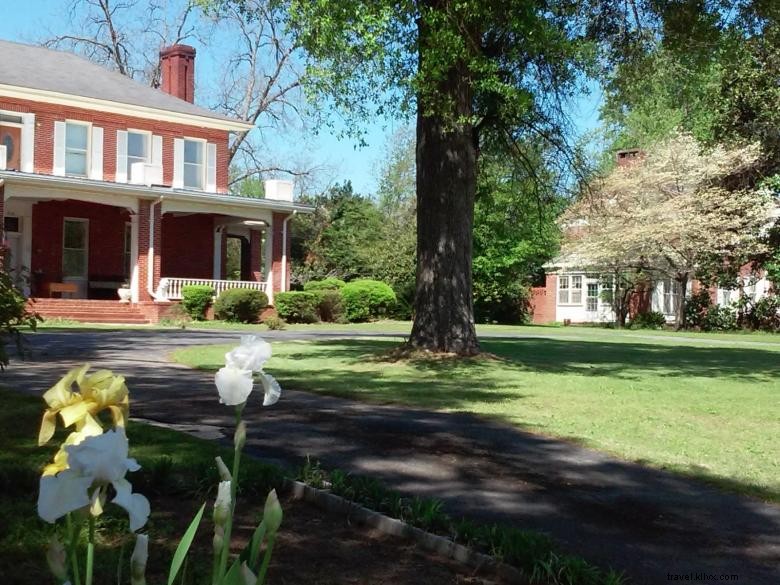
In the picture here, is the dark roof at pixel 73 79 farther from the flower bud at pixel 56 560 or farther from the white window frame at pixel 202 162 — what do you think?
the flower bud at pixel 56 560

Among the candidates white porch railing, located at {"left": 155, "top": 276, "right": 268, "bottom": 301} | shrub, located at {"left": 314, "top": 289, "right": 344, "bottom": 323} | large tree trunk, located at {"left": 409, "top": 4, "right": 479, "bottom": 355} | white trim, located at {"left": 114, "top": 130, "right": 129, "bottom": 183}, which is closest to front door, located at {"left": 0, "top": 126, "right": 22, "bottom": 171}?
white trim, located at {"left": 114, "top": 130, "right": 129, "bottom": 183}

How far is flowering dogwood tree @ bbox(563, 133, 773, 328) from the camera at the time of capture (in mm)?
34531

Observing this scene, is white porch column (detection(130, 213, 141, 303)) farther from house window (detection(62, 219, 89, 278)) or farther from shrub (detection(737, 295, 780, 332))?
shrub (detection(737, 295, 780, 332))

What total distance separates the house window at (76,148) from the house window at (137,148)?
141cm

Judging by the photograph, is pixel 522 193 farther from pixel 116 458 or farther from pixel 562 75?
pixel 116 458

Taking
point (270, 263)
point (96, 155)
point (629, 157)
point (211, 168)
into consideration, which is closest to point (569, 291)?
point (629, 157)

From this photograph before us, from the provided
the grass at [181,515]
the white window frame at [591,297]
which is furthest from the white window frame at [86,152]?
the white window frame at [591,297]

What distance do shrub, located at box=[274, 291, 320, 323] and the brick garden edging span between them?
23.8m

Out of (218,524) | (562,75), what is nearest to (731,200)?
(562,75)

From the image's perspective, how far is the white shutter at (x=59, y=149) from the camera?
27.4 metres

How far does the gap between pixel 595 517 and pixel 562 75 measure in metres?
12.0

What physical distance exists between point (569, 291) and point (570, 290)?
0.30 ft

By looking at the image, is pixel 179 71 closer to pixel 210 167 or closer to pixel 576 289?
pixel 210 167

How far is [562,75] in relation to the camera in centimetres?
1555
